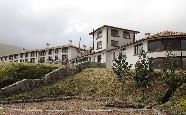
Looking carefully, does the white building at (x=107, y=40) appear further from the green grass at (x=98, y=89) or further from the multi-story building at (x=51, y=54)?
the green grass at (x=98, y=89)

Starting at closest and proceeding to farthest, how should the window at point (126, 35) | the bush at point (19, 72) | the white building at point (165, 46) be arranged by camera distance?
the bush at point (19, 72) → the white building at point (165, 46) → the window at point (126, 35)

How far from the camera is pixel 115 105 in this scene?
A: 31.2 metres

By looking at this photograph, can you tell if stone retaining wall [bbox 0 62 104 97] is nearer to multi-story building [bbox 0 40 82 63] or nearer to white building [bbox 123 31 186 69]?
white building [bbox 123 31 186 69]

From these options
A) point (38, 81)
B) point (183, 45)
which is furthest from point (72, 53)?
point (38, 81)

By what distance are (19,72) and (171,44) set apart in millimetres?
26306

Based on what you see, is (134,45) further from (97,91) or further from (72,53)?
(72,53)

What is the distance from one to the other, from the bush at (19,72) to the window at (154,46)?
19.0m

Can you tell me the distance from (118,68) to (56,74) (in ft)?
31.2

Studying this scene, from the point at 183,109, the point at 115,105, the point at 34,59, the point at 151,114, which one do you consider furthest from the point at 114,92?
the point at 34,59

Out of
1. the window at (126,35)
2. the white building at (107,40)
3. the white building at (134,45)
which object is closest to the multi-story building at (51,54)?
the white building at (107,40)

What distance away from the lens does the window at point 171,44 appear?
2288 inches

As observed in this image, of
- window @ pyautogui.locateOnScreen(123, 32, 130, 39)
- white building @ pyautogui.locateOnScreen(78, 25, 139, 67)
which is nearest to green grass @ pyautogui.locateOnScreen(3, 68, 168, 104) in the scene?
white building @ pyautogui.locateOnScreen(78, 25, 139, 67)

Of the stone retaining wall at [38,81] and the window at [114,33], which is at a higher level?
the window at [114,33]

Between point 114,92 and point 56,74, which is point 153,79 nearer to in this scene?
point 114,92
